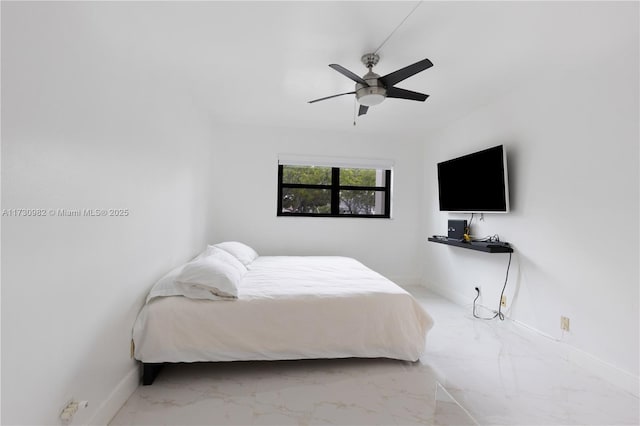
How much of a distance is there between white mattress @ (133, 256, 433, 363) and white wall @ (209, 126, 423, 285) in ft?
6.60

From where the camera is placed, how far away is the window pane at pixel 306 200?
442cm

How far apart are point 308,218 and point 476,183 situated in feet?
7.39

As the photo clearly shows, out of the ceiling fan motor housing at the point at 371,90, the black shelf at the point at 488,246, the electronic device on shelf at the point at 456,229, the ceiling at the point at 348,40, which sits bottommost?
the black shelf at the point at 488,246

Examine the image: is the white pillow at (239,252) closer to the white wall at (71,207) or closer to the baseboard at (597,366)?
the white wall at (71,207)

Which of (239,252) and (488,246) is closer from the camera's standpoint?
(488,246)

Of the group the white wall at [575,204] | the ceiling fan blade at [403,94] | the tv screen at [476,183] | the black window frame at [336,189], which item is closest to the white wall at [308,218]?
the black window frame at [336,189]

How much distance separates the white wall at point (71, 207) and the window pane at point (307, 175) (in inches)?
93.5

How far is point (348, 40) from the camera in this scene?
204cm

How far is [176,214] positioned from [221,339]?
1.30 meters

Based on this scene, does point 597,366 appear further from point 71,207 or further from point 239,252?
point 71,207

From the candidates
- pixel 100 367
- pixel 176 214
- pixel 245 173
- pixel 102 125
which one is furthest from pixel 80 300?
pixel 245 173

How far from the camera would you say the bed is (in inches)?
74.6

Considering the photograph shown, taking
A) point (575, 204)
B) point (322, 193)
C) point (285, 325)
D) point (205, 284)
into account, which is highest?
point (322, 193)

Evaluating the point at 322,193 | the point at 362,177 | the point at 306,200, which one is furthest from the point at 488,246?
the point at 306,200
